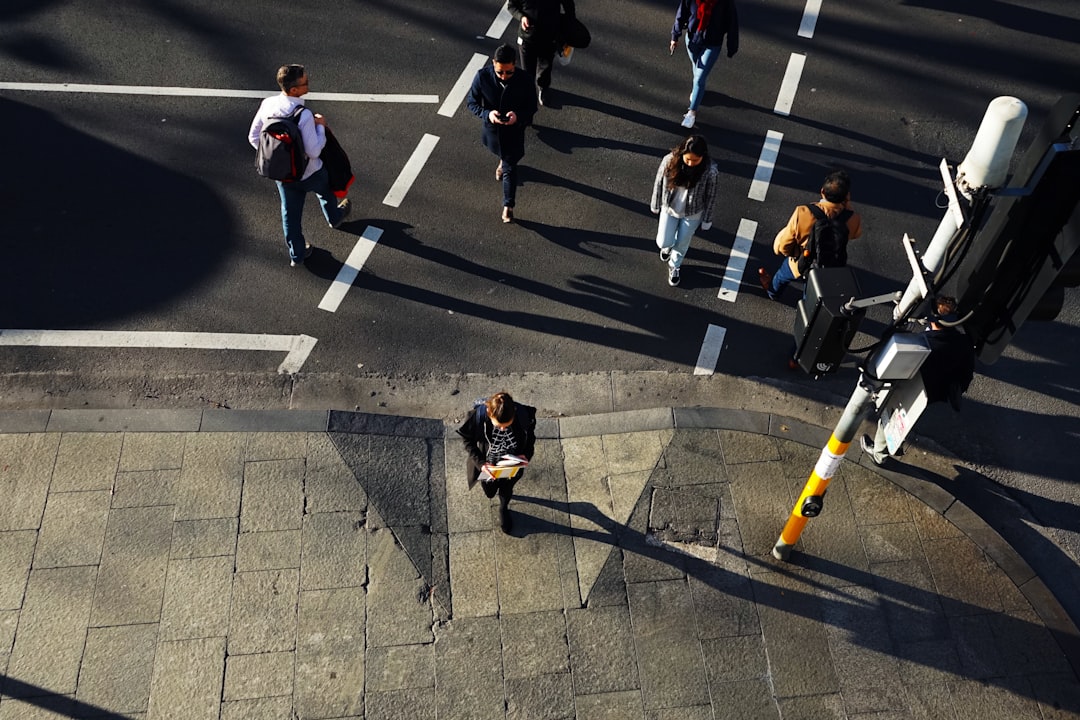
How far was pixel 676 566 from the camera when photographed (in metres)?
5.80

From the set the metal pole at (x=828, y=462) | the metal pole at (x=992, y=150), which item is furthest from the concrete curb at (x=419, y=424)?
the metal pole at (x=992, y=150)

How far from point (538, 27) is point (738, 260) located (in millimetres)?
3122

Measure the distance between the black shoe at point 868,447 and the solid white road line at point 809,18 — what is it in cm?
585

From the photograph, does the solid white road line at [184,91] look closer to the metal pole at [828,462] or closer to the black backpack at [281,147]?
the black backpack at [281,147]

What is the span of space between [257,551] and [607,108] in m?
6.06

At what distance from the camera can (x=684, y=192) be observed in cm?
668

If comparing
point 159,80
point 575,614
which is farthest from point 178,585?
point 159,80

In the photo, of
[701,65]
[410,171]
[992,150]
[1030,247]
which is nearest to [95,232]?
[410,171]

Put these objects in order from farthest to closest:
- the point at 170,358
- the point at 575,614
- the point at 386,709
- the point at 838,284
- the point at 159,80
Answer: the point at 159,80
the point at 170,358
the point at 575,614
the point at 386,709
the point at 838,284

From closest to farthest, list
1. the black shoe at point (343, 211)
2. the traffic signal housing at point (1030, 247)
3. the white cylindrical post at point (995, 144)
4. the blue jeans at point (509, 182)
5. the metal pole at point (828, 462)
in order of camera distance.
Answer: the white cylindrical post at point (995, 144), the traffic signal housing at point (1030, 247), the metal pole at point (828, 462), the blue jeans at point (509, 182), the black shoe at point (343, 211)

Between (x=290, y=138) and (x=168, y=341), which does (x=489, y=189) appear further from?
(x=168, y=341)

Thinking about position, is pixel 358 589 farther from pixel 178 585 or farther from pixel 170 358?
pixel 170 358

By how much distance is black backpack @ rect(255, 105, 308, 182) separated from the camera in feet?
21.0

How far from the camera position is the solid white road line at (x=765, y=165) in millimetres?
8383
